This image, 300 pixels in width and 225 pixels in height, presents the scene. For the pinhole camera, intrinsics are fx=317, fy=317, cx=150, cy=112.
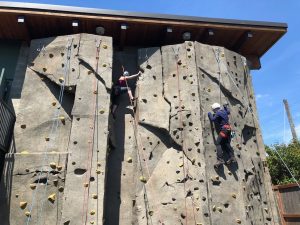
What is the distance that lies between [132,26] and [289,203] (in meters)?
7.00

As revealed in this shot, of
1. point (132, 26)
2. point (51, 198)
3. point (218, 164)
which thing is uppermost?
point (132, 26)

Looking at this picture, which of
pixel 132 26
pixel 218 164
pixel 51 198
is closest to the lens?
pixel 51 198

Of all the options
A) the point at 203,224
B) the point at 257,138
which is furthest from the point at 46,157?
the point at 257,138

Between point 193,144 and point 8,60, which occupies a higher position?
point 8,60

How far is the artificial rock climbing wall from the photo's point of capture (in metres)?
6.65

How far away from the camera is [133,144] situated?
780 cm

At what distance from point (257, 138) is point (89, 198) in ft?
15.1

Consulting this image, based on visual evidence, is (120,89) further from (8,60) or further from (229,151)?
(8,60)

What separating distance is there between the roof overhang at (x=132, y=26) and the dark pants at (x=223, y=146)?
10.5 feet

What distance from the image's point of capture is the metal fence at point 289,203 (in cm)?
931

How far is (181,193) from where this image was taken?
694 centimetres

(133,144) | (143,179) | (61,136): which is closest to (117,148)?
(133,144)

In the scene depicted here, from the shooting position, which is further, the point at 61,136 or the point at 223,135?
the point at 61,136

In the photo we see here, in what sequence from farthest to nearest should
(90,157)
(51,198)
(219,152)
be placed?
(219,152)
(90,157)
(51,198)
